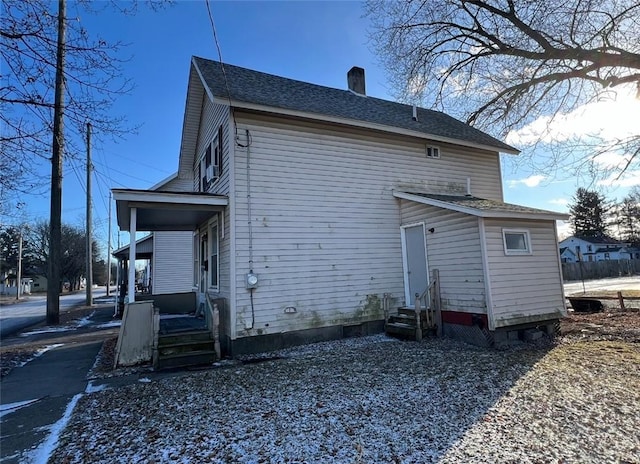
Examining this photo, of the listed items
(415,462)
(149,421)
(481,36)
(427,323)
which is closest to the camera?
(415,462)

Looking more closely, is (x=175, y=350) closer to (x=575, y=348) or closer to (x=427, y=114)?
(x=575, y=348)

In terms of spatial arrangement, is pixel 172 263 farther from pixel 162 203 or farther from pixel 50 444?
pixel 50 444

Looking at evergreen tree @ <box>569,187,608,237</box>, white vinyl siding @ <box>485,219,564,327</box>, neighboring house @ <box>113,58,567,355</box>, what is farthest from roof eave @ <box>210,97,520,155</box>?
evergreen tree @ <box>569,187,608,237</box>

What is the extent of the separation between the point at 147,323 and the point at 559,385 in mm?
7110

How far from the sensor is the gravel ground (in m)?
3.34

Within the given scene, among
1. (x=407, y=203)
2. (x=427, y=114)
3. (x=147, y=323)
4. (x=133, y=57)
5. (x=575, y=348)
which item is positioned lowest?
(x=575, y=348)

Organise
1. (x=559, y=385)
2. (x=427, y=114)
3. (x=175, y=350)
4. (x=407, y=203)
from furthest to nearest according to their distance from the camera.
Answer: (x=427, y=114) → (x=407, y=203) → (x=175, y=350) → (x=559, y=385)

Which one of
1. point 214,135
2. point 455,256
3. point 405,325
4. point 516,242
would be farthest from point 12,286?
point 516,242

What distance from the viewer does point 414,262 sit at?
9453mm

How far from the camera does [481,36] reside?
10312mm

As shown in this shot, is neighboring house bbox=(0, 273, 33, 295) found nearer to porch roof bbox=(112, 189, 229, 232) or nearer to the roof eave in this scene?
porch roof bbox=(112, 189, 229, 232)

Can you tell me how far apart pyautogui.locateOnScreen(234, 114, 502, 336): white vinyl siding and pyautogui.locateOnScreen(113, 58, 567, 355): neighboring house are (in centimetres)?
3

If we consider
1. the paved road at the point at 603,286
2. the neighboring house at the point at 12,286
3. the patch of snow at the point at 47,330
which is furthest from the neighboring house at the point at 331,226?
the neighboring house at the point at 12,286

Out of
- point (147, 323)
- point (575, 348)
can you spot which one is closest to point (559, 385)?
point (575, 348)
